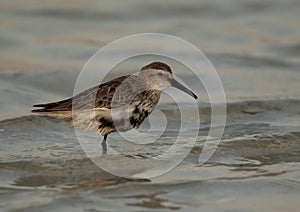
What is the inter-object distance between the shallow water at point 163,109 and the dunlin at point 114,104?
13.8 inches

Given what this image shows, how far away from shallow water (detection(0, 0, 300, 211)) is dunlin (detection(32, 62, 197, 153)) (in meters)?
0.35

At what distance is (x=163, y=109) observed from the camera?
34.8ft

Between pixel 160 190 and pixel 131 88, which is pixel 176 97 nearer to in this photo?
pixel 131 88

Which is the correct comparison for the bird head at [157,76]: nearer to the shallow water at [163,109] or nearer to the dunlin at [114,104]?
the dunlin at [114,104]

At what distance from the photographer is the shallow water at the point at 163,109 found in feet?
24.9

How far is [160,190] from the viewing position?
7.71 metres

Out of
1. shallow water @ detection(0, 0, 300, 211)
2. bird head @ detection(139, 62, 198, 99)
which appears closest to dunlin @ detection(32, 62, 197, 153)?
bird head @ detection(139, 62, 198, 99)

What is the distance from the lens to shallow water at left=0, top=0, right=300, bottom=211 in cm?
760

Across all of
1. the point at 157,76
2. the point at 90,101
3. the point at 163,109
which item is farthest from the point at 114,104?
the point at 163,109

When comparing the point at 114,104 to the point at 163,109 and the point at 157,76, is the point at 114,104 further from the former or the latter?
the point at 163,109

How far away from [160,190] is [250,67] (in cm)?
505

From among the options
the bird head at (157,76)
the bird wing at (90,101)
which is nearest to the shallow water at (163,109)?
the bird wing at (90,101)

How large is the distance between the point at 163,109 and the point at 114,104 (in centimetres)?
208

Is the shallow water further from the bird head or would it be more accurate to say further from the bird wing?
the bird head
